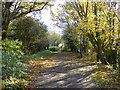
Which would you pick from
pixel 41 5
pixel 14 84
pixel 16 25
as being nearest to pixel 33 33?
pixel 16 25

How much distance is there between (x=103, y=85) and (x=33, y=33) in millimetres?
11727

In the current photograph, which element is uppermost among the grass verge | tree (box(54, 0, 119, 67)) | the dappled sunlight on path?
tree (box(54, 0, 119, 67))

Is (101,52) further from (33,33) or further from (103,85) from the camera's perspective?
(33,33)

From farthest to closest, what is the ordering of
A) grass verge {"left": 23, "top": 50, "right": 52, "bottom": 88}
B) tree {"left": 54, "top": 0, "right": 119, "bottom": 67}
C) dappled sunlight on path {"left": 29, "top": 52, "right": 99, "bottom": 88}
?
1. tree {"left": 54, "top": 0, "right": 119, "bottom": 67}
2. grass verge {"left": 23, "top": 50, "right": 52, "bottom": 88}
3. dappled sunlight on path {"left": 29, "top": 52, "right": 99, "bottom": 88}

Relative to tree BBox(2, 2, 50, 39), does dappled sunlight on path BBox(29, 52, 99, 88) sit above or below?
below

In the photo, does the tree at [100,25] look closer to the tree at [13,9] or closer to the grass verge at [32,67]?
the tree at [13,9]

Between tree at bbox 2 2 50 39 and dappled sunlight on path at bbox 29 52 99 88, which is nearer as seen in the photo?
dappled sunlight on path at bbox 29 52 99 88

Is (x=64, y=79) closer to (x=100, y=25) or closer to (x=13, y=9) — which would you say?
(x=100, y=25)

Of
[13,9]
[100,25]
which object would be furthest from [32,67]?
[100,25]

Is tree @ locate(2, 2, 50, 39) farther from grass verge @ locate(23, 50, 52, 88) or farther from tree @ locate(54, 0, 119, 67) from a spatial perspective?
tree @ locate(54, 0, 119, 67)

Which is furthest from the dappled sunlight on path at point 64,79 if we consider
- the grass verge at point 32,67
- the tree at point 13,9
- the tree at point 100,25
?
the tree at point 13,9

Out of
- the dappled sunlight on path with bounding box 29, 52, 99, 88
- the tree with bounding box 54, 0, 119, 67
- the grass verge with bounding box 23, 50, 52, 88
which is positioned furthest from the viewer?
the tree with bounding box 54, 0, 119, 67

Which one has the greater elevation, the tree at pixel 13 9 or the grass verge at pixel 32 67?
the tree at pixel 13 9

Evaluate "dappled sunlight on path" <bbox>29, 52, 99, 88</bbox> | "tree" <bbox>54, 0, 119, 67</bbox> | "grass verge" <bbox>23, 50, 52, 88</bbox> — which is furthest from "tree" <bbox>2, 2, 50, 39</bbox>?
"dappled sunlight on path" <bbox>29, 52, 99, 88</bbox>
